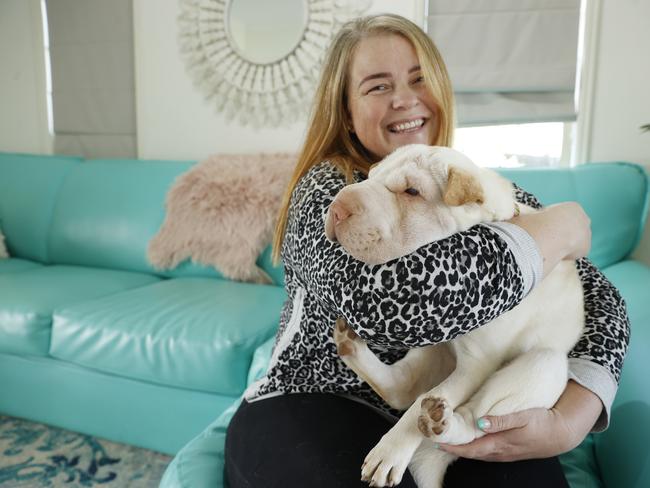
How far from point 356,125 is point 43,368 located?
151cm

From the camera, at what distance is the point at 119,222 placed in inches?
98.0

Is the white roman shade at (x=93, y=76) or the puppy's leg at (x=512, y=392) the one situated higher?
the white roman shade at (x=93, y=76)

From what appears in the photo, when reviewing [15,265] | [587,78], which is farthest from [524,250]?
[15,265]

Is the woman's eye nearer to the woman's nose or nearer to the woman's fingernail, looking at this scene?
the woman's nose

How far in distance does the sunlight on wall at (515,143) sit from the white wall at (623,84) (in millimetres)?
193

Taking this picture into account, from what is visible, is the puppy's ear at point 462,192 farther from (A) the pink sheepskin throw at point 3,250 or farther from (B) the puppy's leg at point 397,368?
(A) the pink sheepskin throw at point 3,250

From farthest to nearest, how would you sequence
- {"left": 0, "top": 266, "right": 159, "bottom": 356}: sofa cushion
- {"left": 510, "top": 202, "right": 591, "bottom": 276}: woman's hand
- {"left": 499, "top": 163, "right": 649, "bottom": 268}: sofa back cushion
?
{"left": 0, "top": 266, "right": 159, "bottom": 356}: sofa cushion
{"left": 499, "top": 163, "right": 649, "bottom": 268}: sofa back cushion
{"left": 510, "top": 202, "right": 591, "bottom": 276}: woman's hand

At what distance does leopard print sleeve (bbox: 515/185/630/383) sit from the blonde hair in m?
0.46

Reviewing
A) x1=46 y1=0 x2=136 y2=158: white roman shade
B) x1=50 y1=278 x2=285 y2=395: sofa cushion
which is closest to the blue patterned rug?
x1=50 y1=278 x2=285 y2=395: sofa cushion

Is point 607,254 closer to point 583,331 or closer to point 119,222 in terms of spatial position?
point 583,331

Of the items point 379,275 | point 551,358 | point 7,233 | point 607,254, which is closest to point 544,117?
point 607,254

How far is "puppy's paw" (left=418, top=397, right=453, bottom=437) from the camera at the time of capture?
2.34ft

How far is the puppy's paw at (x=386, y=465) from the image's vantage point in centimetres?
73

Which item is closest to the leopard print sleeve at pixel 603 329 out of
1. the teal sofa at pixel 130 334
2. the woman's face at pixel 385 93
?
the woman's face at pixel 385 93
